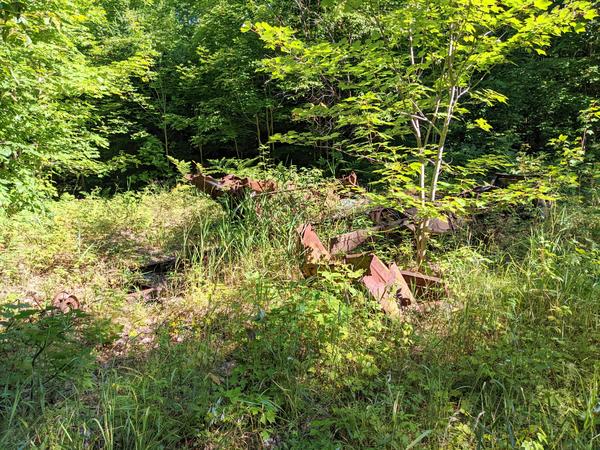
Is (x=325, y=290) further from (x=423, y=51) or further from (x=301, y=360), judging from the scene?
(x=423, y=51)

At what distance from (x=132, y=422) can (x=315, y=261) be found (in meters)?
1.59

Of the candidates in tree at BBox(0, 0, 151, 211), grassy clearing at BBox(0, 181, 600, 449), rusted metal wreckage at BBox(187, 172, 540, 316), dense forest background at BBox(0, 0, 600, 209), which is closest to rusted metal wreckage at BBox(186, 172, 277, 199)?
dense forest background at BBox(0, 0, 600, 209)

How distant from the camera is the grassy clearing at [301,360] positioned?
5.32ft

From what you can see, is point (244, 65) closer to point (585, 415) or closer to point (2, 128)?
point (2, 128)

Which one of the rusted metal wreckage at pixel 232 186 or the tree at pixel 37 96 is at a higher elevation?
the tree at pixel 37 96

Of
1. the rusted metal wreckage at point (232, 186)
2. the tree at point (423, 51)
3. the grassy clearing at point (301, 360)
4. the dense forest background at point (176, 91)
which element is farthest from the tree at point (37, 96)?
the tree at point (423, 51)

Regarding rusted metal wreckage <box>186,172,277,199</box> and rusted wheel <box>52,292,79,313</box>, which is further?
rusted metal wreckage <box>186,172,277,199</box>

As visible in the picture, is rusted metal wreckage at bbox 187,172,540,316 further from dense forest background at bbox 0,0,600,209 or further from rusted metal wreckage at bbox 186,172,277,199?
rusted metal wreckage at bbox 186,172,277,199

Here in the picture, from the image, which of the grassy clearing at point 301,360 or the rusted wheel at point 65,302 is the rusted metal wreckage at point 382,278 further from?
Result: the rusted wheel at point 65,302

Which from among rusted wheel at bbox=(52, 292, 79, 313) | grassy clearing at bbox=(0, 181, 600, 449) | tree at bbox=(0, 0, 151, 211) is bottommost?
rusted wheel at bbox=(52, 292, 79, 313)

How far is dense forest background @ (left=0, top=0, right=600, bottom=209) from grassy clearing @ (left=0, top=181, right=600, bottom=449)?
1.47 m

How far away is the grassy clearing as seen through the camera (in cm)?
162

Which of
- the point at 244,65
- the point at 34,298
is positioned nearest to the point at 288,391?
the point at 34,298

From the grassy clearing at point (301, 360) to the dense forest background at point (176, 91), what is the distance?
147cm
